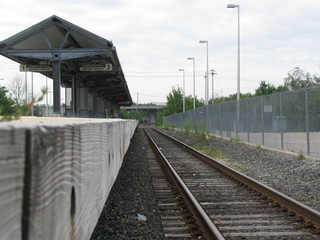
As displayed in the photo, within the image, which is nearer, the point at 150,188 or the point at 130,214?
the point at 130,214

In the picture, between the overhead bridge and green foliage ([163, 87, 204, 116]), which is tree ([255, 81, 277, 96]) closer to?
green foliage ([163, 87, 204, 116])

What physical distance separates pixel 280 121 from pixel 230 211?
9.61 meters

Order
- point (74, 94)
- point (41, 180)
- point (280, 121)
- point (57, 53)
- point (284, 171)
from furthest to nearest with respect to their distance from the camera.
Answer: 1. point (74, 94)
2. point (57, 53)
3. point (280, 121)
4. point (284, 171)
5. point (41, 180)

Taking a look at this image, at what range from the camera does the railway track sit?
5.20m

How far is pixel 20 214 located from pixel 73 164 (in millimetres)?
1196

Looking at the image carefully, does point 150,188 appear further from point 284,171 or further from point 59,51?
point 59,51

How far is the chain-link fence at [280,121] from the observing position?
40.6 feet

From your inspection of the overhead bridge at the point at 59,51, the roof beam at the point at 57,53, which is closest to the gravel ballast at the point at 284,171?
the roof beam at the point at 57,53

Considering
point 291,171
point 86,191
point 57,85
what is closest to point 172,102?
point 57,85

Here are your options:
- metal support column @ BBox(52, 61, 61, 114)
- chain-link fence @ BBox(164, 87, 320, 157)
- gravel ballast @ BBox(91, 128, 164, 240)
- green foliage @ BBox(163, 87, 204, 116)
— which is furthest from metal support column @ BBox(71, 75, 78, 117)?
green foliage @ BBox(163, 87, 204, 116)

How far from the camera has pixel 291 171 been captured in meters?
10.7

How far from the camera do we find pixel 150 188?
8758 millimetres

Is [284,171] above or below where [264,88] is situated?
below

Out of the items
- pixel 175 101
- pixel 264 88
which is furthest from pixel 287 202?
pixel 175 101
